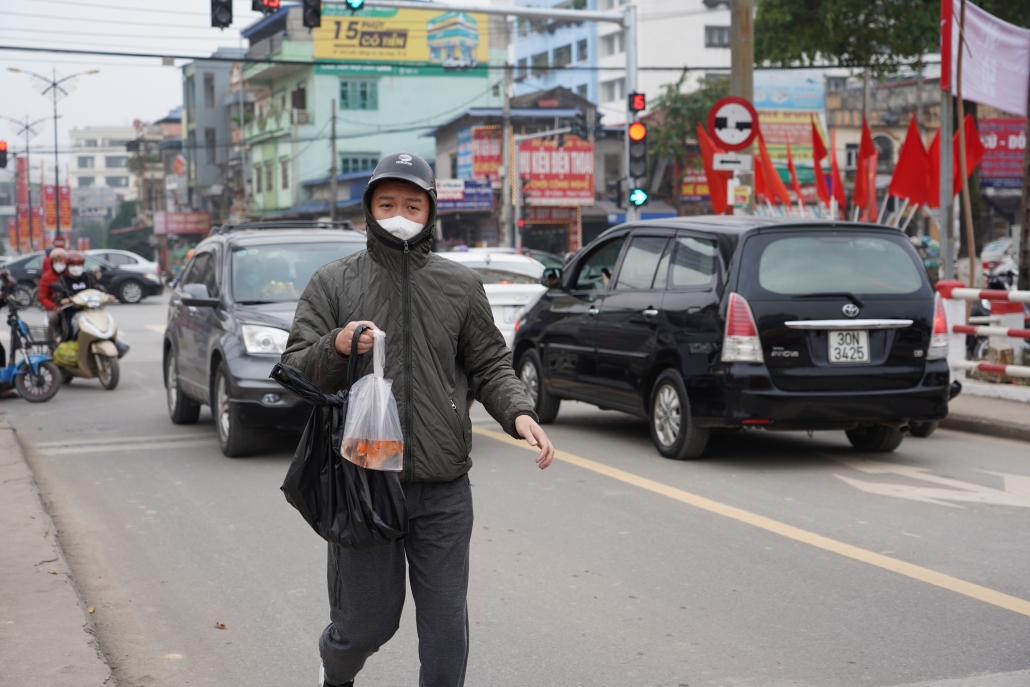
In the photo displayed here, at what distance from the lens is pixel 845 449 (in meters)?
9.53

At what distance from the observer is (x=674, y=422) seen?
8.91 meters

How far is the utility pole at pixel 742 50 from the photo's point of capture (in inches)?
587

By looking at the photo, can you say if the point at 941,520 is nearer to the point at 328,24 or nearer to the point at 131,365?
the point at 131,365

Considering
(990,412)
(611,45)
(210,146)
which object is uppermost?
(611,45)

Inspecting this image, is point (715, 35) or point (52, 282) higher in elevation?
point (715, 35)

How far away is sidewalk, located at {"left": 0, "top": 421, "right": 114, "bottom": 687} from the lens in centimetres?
418

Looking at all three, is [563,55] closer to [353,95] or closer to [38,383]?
[353,95]

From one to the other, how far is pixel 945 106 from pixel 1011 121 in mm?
40856

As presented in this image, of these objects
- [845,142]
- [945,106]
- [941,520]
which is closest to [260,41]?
[845,142]

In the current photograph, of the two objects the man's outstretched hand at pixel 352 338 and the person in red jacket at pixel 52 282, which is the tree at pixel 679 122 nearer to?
the person in red jacket at pixel 52 282

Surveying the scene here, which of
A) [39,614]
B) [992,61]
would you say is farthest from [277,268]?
[992,61]

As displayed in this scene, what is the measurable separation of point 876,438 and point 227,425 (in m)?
4.83

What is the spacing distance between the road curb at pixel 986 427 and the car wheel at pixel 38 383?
8.87 meters

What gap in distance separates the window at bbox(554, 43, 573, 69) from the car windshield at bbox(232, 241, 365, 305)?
6619cm
